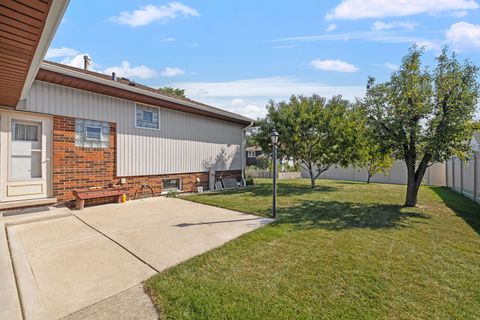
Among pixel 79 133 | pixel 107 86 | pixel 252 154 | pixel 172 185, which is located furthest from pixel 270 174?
pixel 79 133

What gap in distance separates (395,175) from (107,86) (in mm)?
18014

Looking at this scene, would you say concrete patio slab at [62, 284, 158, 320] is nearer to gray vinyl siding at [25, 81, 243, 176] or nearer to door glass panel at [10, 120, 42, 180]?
door glass panel at [10, 120, 42, 180]

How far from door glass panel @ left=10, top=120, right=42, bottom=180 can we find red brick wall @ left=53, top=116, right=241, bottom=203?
0.40 m

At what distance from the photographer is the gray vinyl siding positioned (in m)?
6.69

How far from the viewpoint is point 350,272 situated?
10.2 ft

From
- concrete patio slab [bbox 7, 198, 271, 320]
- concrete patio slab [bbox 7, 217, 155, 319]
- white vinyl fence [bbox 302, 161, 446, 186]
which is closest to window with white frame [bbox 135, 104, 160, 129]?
concrete patio slab [bbox 7, 198, 271, 320]

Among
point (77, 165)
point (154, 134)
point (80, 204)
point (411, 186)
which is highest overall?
point (154, 134)

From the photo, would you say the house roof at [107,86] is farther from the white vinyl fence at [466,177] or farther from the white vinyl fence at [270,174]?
the white vinyl fence at [270,174]

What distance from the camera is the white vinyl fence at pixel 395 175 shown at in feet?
47.5

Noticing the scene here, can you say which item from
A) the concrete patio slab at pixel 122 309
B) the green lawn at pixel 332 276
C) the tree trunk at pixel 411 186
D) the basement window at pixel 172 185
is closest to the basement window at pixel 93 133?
the basement window at pixel 172 185

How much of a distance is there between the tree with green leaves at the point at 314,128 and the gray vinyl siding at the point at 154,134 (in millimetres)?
2595

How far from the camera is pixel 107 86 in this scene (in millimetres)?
7074

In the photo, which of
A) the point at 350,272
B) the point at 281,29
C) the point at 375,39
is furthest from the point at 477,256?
the point at 281,29

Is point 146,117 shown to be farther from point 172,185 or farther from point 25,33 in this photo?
point 25,33
